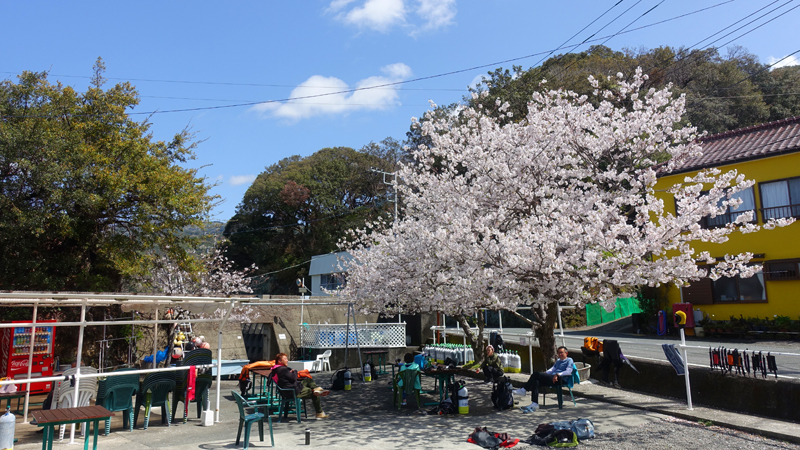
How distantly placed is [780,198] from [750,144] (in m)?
2.56

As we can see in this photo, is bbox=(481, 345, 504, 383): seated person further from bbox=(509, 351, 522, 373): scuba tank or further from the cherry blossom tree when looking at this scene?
bbox=(509, 351, 522, 373): scuba tank

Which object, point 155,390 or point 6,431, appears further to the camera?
point 155,390

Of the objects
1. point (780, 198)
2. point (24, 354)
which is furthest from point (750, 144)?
point (24, 354)

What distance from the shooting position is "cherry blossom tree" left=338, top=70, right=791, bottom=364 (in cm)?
873

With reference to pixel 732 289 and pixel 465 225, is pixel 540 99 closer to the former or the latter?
pixel 465 225

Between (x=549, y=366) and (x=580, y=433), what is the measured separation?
131 inches

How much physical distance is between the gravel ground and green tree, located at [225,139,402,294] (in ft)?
115

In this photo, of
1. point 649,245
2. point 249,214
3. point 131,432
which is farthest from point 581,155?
point 249,214

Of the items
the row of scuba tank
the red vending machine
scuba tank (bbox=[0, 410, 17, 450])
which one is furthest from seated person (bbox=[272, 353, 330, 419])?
the row of scuba tank

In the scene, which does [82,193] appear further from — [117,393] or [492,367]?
[492,367]

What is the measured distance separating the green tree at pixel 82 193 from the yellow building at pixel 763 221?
19.2 metres

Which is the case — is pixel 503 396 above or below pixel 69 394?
below

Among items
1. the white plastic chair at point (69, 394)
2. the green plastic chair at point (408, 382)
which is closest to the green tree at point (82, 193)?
the white plastic chair at point (69, 394)

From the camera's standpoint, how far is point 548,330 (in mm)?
11031
